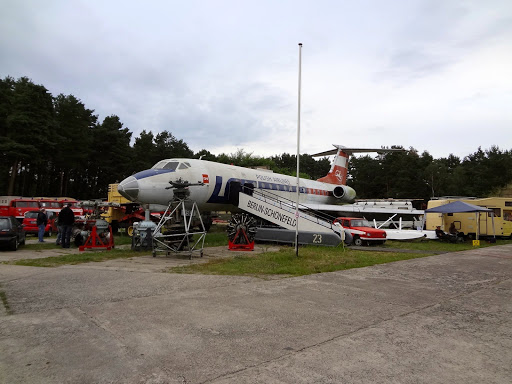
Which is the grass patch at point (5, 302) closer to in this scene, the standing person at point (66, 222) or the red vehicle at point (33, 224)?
the standing person at point (66, 222)

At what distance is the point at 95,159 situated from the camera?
5294 cm

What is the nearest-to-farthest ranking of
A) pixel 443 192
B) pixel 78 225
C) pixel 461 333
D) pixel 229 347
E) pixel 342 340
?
pixel 229 347, pixel 342 340, pixel 461 333, pixel 78 225, pixel 443 192

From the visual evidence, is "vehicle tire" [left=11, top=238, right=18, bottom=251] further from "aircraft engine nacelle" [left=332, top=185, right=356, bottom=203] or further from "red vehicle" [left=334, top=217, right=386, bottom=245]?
"aircraft engine nacelle" [left=332, top=185, right=356, bottom=203]

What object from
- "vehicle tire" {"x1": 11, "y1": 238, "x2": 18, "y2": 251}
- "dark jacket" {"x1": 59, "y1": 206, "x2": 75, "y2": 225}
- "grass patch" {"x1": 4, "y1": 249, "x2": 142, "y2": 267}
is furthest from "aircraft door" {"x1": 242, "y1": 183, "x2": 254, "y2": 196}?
"vehicle tire" {"x1": 11, "y1": 238, "x2": 18, "y2": 251}

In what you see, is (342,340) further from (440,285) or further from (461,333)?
(440,285)

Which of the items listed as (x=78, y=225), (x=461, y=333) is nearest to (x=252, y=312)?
(x=461, y=333)

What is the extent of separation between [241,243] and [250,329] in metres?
10.3

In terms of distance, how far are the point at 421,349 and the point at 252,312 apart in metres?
2.50

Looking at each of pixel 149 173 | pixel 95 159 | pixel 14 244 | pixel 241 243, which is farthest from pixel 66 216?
pixel 95 159

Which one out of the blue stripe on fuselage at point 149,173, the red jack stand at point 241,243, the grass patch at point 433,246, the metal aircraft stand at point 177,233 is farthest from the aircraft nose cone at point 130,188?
the grass patch at point 433,246

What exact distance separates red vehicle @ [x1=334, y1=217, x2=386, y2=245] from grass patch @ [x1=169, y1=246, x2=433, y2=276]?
323cm

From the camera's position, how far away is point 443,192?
65.1 metres

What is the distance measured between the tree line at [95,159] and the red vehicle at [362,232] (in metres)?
37.2

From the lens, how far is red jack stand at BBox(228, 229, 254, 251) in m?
14.5
